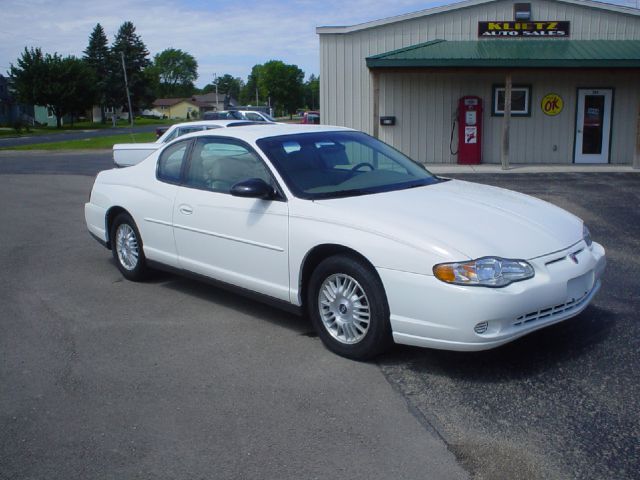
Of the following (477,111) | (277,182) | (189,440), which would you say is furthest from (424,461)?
(477,111)

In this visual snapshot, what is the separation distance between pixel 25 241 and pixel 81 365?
5.22m

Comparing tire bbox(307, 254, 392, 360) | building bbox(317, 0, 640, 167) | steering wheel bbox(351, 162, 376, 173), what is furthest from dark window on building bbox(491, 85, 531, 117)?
tire bbox(307, 254, 392, 360)

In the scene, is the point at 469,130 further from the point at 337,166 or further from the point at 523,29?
the point at 337,166

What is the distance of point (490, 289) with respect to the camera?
4.16m

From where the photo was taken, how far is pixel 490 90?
19906mm

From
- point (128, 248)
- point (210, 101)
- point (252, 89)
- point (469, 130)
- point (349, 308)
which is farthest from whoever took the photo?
point (252, 89)

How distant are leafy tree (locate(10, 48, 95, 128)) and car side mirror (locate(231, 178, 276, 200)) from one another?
228 feet

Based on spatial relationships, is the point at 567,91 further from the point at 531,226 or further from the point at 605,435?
the point at 605,435

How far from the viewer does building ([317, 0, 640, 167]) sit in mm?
19453

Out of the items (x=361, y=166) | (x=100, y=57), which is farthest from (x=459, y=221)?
(x=100, y=57)

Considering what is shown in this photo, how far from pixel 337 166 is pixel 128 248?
257cm

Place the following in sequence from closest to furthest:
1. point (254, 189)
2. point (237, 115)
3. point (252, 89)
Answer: point (254, 189)
point (237, 115)
point (252, 89)

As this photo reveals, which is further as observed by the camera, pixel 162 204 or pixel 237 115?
pixel 237 115

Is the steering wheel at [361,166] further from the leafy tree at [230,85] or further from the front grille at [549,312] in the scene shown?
the leafy tree at [230,85]
